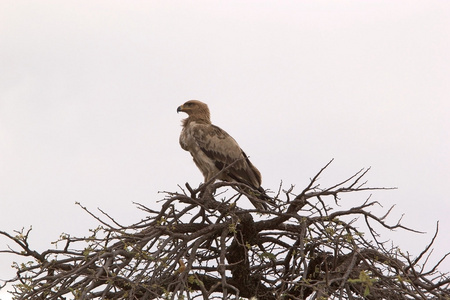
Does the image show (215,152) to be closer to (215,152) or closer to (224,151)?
(215,152)

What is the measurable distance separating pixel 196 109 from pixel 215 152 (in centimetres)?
149

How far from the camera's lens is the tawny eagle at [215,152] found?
10148 millimetres

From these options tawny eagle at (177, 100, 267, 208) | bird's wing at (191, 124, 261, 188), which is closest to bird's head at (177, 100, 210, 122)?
tawny eagle at (177, 100, 267, 208)

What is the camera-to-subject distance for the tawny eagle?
1015 centimetres

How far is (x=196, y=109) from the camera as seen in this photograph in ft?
38.7

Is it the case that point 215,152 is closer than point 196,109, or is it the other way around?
point 215,152

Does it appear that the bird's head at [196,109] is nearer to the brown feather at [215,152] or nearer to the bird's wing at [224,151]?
the brown feather at [215,152]

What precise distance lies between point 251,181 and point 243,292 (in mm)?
2542

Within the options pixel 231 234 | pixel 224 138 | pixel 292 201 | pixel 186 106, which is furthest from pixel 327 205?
pixel 186 106

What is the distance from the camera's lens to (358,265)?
284 inches

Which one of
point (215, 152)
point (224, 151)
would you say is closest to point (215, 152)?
point (215, 152)

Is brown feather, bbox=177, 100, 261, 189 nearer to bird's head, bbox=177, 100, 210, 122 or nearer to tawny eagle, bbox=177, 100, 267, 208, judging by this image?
tawny eagle, bbox=177, 100, 267, 208

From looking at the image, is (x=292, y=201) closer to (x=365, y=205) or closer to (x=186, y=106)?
(x=365, y=205)

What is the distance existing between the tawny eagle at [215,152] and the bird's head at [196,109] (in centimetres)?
31
